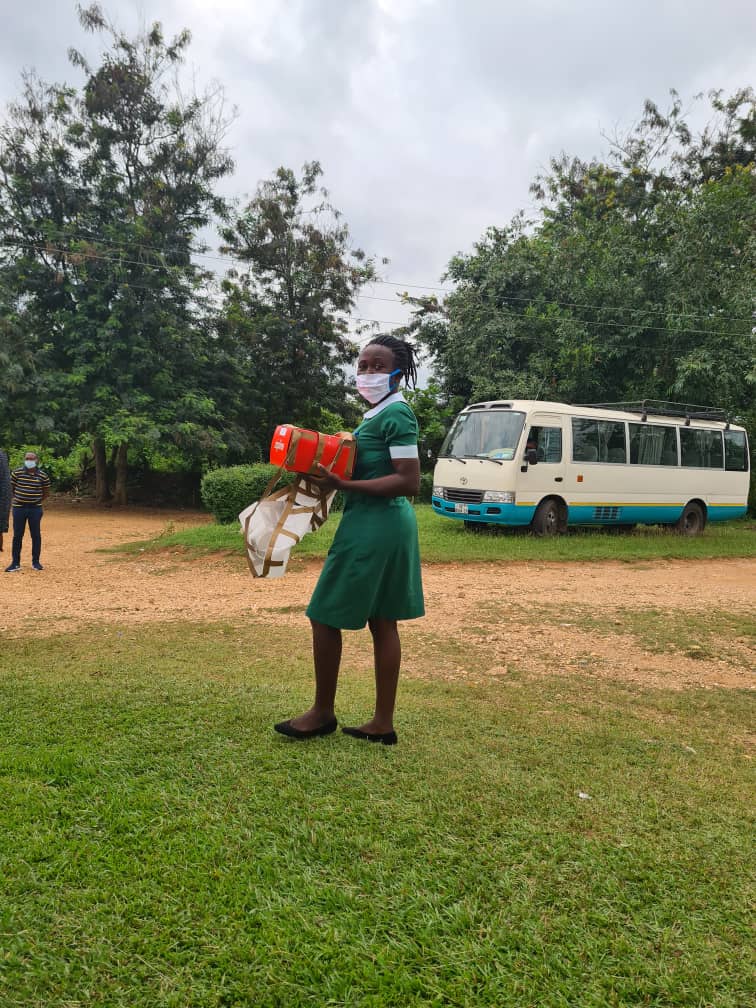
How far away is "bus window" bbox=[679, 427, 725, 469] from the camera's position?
14891 mm

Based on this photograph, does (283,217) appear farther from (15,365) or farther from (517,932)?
(517,932)

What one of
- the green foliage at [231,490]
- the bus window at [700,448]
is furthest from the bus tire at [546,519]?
the green foliage at [231,490]

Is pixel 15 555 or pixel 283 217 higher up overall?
pixel 283 217

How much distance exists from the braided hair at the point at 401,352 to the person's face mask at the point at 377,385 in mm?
65

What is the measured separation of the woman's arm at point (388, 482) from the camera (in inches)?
120

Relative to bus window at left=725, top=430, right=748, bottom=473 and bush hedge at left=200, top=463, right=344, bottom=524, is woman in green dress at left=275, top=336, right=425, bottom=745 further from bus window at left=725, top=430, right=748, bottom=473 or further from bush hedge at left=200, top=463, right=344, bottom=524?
bus window at left=725, top=430, right=748, bottom=473

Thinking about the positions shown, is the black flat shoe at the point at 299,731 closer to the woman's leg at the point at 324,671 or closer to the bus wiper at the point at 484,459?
the woman's leg at the point at 324,671

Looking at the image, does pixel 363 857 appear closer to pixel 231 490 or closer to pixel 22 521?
pixel 22 521

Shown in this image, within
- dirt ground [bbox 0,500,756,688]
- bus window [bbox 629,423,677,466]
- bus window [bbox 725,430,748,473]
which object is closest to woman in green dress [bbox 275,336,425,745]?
dirt ground [bbox 0,500,756,688]

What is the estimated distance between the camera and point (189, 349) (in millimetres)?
19656

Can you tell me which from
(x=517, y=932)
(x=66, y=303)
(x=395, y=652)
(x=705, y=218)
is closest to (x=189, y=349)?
(x=66, y=303)

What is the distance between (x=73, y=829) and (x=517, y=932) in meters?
1.54

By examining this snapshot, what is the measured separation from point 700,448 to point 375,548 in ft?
46.1

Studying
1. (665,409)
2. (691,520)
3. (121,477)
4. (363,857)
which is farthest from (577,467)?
(121,477)
